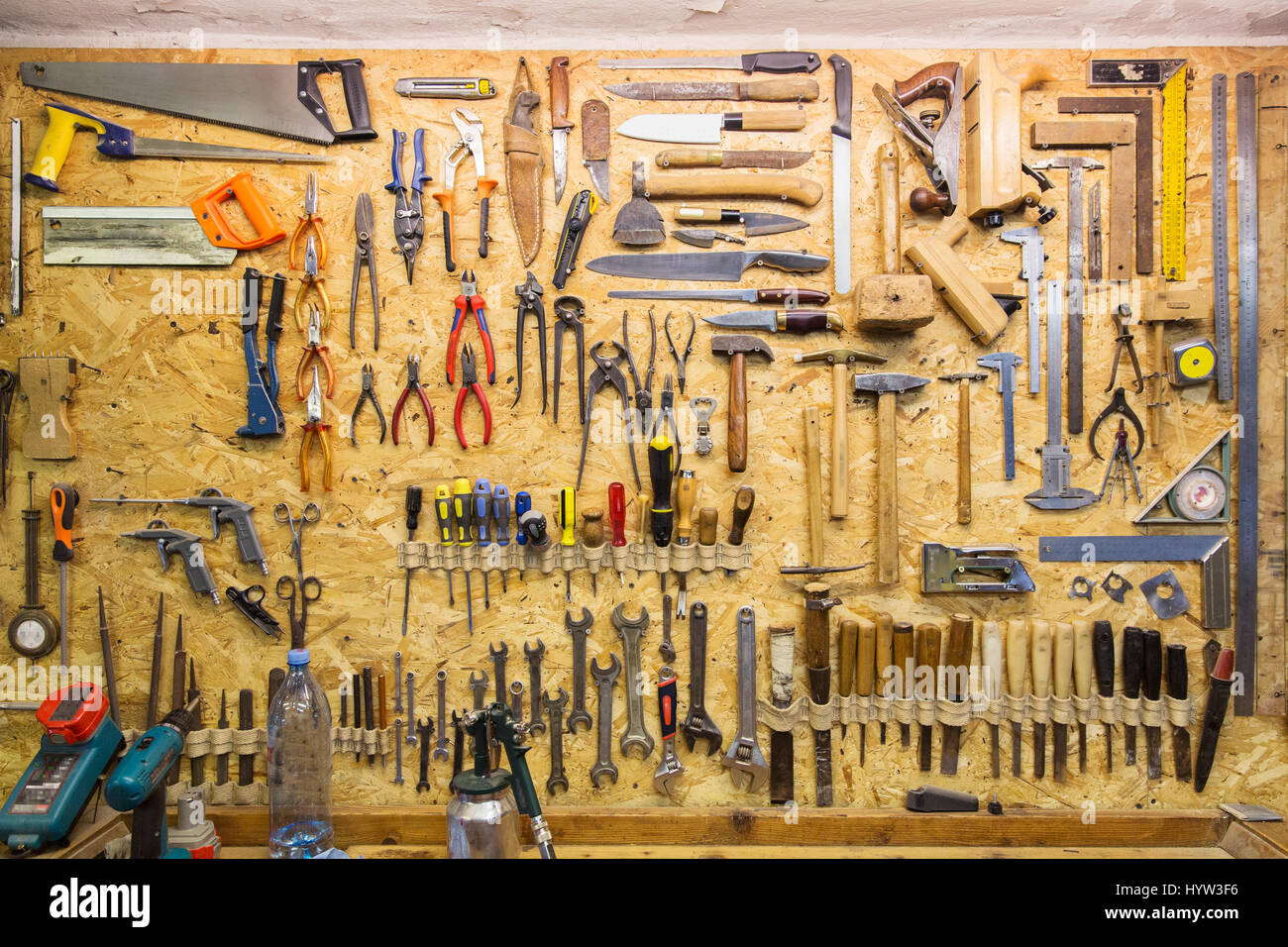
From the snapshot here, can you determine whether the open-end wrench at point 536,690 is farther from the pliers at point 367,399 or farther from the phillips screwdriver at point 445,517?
the pliers at point 367,399

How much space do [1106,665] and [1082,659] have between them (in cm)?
8

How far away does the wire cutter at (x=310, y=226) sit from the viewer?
2.32m

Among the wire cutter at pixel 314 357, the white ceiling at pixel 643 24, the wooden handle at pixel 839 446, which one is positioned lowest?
the wooden handle at pixel 839 446

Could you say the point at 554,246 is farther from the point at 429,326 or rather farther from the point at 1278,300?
the point at 1278,300

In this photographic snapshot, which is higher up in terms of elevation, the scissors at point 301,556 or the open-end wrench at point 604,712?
the scissors at point 301,556

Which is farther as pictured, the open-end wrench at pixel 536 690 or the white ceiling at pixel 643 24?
the open-end wrench at pixel 536 690

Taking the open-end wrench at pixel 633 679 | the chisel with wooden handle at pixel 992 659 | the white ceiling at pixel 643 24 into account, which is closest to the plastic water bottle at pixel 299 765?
the open-end wrench at pixel 633 679

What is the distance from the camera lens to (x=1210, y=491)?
2348 mm

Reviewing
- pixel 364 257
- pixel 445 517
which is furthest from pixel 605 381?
pixel 364 257

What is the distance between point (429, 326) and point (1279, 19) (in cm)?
294

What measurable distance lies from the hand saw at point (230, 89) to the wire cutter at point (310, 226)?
16 cm

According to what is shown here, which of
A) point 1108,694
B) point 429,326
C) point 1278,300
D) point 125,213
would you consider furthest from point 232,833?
point 1278,300

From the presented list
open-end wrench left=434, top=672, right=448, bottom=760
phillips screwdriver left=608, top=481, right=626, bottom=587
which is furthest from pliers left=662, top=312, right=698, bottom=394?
open-end wrench left=434, top=672, right=448, bottom=760

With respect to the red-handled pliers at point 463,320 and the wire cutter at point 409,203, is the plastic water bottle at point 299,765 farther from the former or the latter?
the wire cutter at point 409,203
